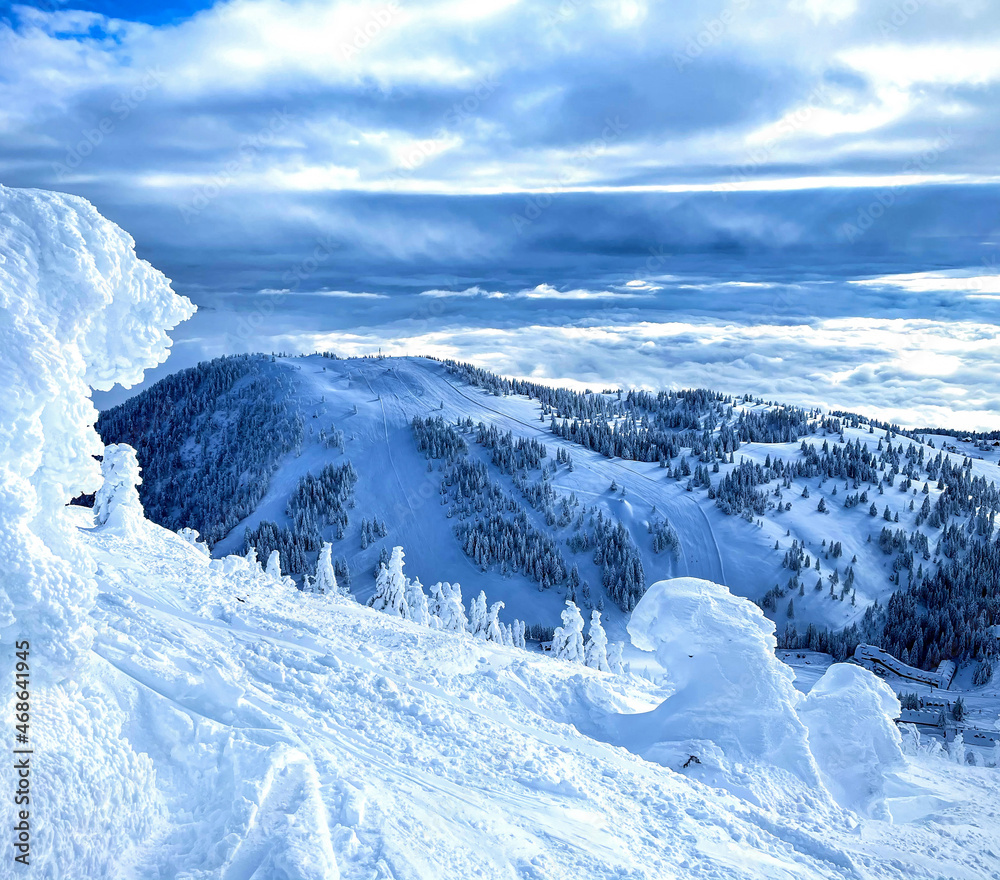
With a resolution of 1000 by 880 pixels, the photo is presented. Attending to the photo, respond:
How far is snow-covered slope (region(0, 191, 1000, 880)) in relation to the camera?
36.2 feet

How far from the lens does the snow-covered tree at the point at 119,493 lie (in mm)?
36719

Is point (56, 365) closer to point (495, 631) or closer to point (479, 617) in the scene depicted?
point (495, 631)

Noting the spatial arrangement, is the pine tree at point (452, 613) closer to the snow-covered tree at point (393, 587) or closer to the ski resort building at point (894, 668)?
the snow-covered tree at point (393, 587)

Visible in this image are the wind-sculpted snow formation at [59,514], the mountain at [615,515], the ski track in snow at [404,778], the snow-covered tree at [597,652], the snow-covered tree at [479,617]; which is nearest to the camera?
the wind-sculpted snow formation at [59,514]

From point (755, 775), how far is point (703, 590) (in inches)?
263

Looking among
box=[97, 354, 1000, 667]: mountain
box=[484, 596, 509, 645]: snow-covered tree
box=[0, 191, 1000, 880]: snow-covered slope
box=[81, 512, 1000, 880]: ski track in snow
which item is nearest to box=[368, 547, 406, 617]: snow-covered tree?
box=[484, 596, 509, 645]: snow-covered tree

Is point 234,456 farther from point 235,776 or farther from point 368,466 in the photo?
point 235,776

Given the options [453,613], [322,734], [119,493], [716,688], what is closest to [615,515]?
[453,613]

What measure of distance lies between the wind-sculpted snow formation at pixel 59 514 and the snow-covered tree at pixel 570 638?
149 ft

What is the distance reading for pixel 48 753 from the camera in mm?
10797

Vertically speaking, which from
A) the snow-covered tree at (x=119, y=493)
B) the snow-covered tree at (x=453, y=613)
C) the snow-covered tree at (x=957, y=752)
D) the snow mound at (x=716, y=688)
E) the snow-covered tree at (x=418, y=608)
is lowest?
the snow-covered tree at (x=957, y=752)

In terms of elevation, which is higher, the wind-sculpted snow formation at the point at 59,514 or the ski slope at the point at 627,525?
the wind-sculpted snow formation at the point at 59,514

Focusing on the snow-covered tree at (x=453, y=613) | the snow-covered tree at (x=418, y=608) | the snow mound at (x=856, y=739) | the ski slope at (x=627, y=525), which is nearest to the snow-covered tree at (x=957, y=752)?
the snow mound at (x=856, y=739)

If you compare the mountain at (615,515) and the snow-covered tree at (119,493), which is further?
the mountain at (615,515)
